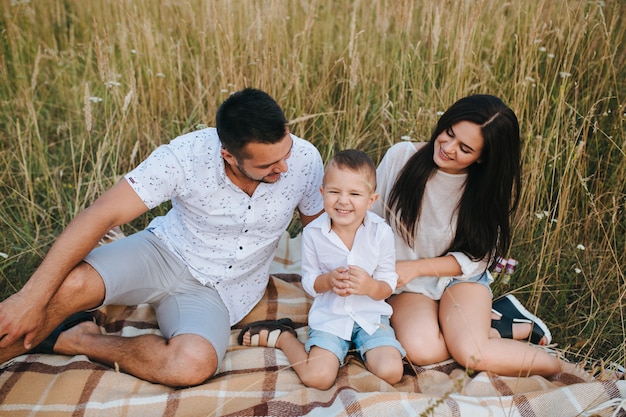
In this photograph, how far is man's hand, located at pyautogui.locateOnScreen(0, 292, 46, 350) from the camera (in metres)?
2.36

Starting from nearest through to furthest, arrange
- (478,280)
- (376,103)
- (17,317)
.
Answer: (17,317) → (478,280) → (376,103)

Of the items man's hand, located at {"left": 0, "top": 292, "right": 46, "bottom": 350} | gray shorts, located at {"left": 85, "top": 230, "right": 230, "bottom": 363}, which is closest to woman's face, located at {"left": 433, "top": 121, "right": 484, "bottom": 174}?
gray shorts, located at {"left": 85, "top": 230, "right": 230, "bottom": 363}

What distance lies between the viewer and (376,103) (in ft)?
13.5

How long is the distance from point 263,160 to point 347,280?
617 mm

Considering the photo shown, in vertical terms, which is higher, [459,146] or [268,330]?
[459,146]

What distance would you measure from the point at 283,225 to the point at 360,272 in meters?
0.58

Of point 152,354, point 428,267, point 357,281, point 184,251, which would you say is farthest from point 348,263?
point 152,354

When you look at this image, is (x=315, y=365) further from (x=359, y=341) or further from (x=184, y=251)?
(x=184, y=251)

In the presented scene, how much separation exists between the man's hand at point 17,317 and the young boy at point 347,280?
1090mm

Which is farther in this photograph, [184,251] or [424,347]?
[184,251]

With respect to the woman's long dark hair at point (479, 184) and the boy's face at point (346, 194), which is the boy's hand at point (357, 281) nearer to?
the boy's face at point (346, 194)

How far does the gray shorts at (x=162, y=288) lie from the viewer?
2.70 meters

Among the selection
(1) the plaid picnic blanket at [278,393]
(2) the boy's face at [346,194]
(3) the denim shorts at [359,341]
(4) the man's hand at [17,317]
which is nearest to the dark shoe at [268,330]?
(1) the plaid picnic blanket at [278,393]

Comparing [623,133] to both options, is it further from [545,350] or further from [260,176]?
[260,176]
